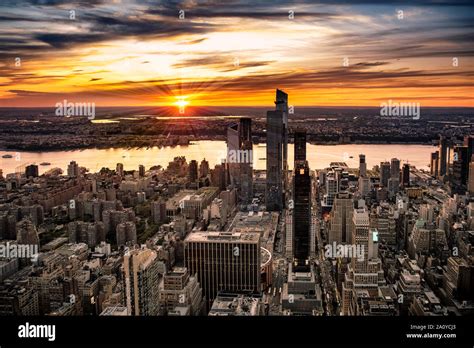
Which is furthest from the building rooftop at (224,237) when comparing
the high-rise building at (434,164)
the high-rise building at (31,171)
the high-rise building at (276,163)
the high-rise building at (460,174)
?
the high-rise building at (460,174)

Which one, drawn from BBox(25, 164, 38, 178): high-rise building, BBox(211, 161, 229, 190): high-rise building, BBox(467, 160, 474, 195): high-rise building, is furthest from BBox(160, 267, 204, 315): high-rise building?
BBox(467, 160, 474, 195): high-rise building

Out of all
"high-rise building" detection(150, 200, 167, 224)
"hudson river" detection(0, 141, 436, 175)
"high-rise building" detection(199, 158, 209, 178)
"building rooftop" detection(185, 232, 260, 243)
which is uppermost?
"hudson river" detection(0, 141, 436, 175)

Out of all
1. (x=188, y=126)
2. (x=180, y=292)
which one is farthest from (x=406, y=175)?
(x=180, y=292)

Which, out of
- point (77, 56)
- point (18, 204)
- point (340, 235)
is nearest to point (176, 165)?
point (18, 204)

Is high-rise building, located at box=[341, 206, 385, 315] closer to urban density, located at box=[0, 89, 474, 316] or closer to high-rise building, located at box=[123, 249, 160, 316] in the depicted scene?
urban density, located at box=[0, 89, 474, 316]

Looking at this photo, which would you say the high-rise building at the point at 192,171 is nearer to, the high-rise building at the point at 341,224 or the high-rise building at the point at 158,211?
the high-rise building at the point at 158,211

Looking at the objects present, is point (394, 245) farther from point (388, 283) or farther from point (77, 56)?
point (77, 56)
